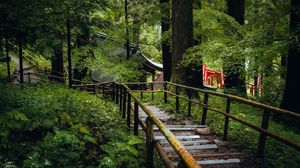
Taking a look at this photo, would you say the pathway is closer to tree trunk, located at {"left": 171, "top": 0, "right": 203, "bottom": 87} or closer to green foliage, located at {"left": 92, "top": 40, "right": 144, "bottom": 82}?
tree trunk, located at {"left": 171, "top": 0, "right": 203, "bottom": 87}

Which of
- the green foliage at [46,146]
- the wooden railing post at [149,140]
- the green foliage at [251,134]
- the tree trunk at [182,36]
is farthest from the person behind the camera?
the tree trunk at [182,36]

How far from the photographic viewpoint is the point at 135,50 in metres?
23.2

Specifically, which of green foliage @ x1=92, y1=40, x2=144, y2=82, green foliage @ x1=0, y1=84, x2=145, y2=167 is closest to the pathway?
green foliage @ x1=0, y1=84, x2=145, y2=167

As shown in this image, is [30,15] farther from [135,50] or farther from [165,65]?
[135,50]

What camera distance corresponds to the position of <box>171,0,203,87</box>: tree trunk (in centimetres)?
1204

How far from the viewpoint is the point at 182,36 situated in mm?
12125

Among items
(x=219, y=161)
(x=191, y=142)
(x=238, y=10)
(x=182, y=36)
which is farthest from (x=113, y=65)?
(x=219, y=161)

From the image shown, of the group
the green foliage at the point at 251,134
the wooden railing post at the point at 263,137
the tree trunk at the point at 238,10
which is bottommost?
the green foliage at the point at 251,134

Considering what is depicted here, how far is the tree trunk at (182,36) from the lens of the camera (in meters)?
12.0

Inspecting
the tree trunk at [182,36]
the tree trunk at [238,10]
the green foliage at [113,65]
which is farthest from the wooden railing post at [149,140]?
the green foliage at [113,65]

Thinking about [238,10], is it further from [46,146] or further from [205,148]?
[46,146]

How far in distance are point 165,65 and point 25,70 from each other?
15.6 m

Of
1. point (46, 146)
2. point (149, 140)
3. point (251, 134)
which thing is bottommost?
point (251, 134)

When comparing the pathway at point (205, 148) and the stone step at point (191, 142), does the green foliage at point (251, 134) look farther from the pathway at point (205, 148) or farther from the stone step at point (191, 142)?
the stone step at point (191, 142)
